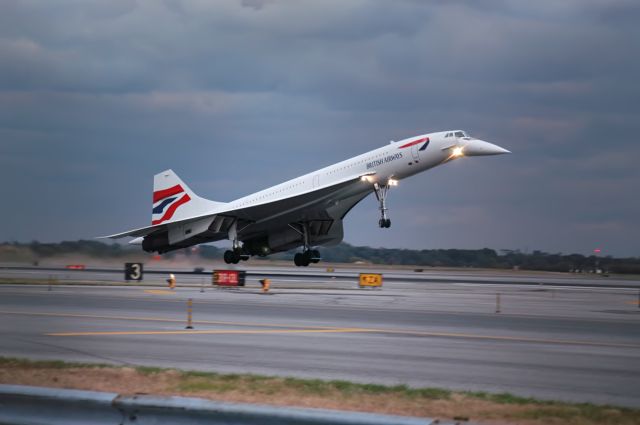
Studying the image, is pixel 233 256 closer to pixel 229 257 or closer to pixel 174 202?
pixel 229 257

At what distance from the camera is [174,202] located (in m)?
53.1

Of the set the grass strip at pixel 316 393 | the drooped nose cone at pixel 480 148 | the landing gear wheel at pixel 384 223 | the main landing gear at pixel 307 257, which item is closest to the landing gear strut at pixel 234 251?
the main landing gear at pixel 307 257

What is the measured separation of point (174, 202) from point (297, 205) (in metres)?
10.6

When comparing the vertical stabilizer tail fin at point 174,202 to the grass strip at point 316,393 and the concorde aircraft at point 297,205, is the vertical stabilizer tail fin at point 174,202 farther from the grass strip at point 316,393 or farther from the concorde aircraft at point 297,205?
the grass strip at point 316,393

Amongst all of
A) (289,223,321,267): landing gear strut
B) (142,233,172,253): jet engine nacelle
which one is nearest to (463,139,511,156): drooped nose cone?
(289,223,321,267): landing gear strut

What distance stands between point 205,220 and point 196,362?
122ft

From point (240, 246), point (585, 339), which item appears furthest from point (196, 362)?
point (240, 246)

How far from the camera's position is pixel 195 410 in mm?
5949

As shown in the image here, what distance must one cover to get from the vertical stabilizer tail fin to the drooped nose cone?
1868cm

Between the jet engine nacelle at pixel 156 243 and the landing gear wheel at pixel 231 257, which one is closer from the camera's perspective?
the landing gear wheel at pixel 231 257

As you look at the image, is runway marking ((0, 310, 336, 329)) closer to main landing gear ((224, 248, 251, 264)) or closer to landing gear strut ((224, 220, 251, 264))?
landing gear strut ((224, 220, 251, 264))

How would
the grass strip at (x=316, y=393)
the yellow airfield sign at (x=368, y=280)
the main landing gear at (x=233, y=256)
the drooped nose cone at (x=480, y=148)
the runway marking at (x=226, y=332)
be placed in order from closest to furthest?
the grass strip at (x=316, y=393) < the runway marking at (x=226, y=332) < the yellow airfield sign at (x=368, y=280) < the drooped nose cone at (x=480, y=148) < the main landing gear at (x=233, y=256)

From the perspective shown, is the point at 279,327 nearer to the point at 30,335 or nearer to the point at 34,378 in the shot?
the point at 30,335

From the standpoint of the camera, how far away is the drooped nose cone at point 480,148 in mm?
41875
